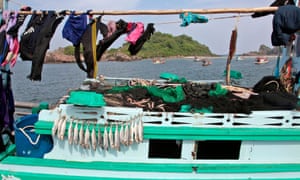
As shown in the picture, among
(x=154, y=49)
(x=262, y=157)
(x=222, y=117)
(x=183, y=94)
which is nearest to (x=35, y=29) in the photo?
(x=183, y=94)

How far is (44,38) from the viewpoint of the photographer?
4.62 meters

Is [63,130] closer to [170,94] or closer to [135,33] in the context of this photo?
[170,94]

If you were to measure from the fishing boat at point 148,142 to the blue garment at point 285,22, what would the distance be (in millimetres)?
1307

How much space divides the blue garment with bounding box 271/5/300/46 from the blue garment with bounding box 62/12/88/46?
3038mm

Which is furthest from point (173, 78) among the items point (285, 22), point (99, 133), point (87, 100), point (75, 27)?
point (87, 100)

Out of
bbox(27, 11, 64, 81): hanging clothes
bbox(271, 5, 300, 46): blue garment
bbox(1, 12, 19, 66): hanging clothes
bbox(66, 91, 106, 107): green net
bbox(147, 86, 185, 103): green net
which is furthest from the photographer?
bbox(27, 11, 64, 81): hanging clothes

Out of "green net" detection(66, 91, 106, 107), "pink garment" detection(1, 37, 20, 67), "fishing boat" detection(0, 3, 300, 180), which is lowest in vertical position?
"fishing boat" detection(0, 3, 300, 180)

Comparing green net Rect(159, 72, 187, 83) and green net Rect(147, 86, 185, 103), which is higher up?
green net Rect(159, 72, 187, 83)

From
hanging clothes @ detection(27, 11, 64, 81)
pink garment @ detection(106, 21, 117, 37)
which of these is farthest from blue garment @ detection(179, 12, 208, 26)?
hanging clothes @ detection(27, 11, 64, 81)

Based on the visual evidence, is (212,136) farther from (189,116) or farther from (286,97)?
(286,97)

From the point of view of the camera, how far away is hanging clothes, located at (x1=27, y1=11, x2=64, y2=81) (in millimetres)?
4605

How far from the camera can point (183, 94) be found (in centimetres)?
452

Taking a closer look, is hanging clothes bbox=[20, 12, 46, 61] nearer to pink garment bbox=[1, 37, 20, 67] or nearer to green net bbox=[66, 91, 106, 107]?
pink garment bbox=[1, 37, 20, 67]

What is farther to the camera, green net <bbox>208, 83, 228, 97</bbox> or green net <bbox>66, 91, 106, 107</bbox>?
green net <bbox>208, 83, 228, 97</bbox>
